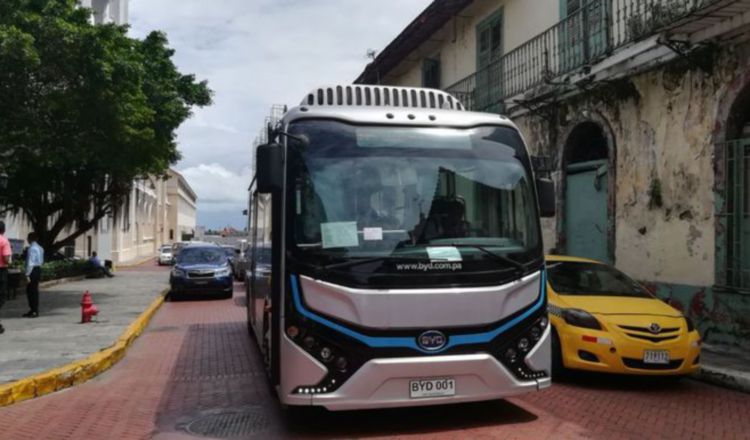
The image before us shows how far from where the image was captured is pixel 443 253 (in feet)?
17.9

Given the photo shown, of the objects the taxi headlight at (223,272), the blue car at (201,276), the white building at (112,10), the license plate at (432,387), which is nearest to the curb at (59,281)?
the blue car at (201,276)

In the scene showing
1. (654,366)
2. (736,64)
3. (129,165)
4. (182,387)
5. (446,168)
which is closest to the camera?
(446,168)

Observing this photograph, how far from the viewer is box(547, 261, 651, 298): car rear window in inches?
335

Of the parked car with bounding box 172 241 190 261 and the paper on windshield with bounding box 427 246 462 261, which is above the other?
the paper on windshield with bounding box 427 246 462 261

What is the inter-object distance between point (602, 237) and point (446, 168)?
27.1 ft

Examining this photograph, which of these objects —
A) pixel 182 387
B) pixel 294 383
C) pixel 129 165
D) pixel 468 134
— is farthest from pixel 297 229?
pixel 129 165

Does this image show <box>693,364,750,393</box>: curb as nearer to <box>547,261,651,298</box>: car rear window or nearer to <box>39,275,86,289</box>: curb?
<box>547,261,651,298</box>: car rear window

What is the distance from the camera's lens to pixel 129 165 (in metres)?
16.2

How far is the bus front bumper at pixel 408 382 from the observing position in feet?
16.9

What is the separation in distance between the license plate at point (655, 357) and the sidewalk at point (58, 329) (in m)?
6.91

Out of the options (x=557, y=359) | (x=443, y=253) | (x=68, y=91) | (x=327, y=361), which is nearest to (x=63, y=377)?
(x=327, y=361)

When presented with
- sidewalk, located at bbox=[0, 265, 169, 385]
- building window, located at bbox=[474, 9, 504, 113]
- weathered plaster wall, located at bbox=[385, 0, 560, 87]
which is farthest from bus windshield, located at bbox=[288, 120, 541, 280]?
building window, located at bbox=[474, 9, 504, 113]

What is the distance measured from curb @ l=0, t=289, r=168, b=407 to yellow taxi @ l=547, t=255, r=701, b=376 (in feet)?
18.6

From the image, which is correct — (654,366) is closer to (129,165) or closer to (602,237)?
(602,237)
